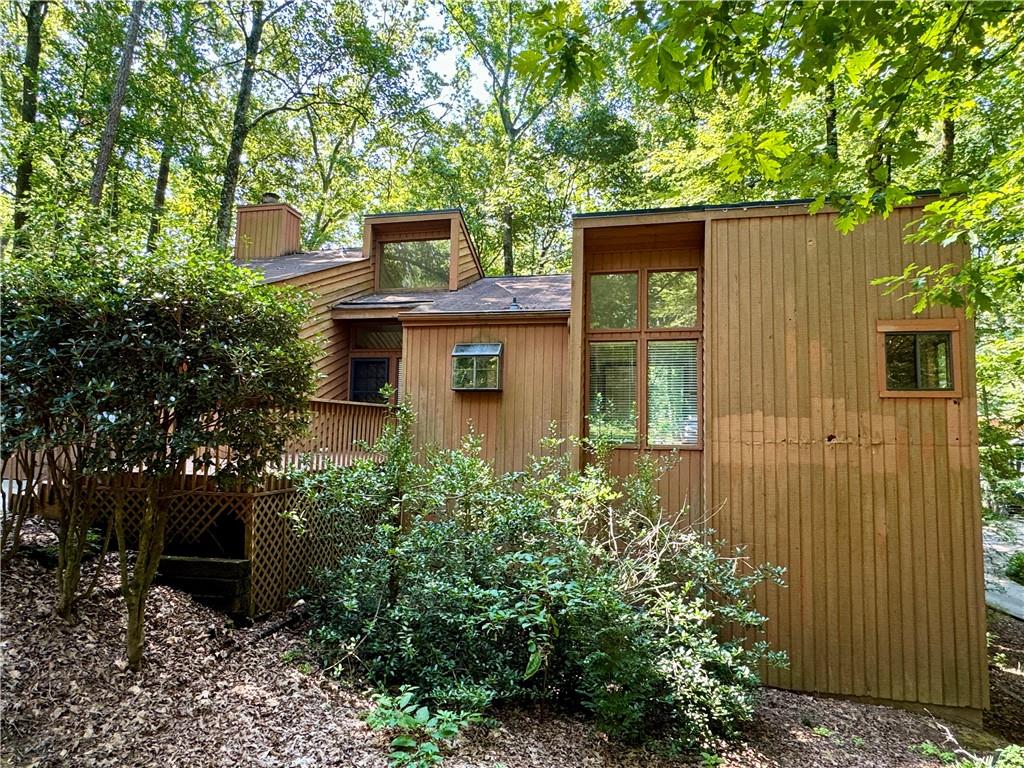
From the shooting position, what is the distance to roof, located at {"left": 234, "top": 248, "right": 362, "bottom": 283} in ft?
31.8

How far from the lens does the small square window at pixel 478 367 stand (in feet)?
23.7

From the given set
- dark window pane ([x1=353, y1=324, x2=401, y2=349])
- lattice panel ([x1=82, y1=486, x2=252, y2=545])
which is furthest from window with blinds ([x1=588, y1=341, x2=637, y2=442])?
dark window pane ([x1=353, y1=324, x2=401, y2=349])

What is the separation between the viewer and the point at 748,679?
13.2 ft

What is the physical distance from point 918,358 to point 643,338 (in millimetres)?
2877

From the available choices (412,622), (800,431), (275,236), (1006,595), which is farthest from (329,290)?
(1006,595)

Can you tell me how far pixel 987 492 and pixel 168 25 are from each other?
20720mm

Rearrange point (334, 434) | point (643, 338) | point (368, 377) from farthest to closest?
1. point (368, 377)
2. point (334, 434)
3. point (643, 338)

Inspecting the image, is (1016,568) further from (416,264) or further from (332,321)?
(332,321)

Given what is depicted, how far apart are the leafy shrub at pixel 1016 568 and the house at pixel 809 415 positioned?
7766 millimetres

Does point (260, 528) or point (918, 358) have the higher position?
point (918, 358)

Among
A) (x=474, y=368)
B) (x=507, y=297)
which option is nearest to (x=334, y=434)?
(x=474, y=368)

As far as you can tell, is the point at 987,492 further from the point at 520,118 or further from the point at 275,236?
the point at 520,118

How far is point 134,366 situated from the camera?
3.43 metres

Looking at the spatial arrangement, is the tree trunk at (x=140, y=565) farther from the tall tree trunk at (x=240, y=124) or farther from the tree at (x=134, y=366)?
the tall tree trunk at (x=240, y=124)
